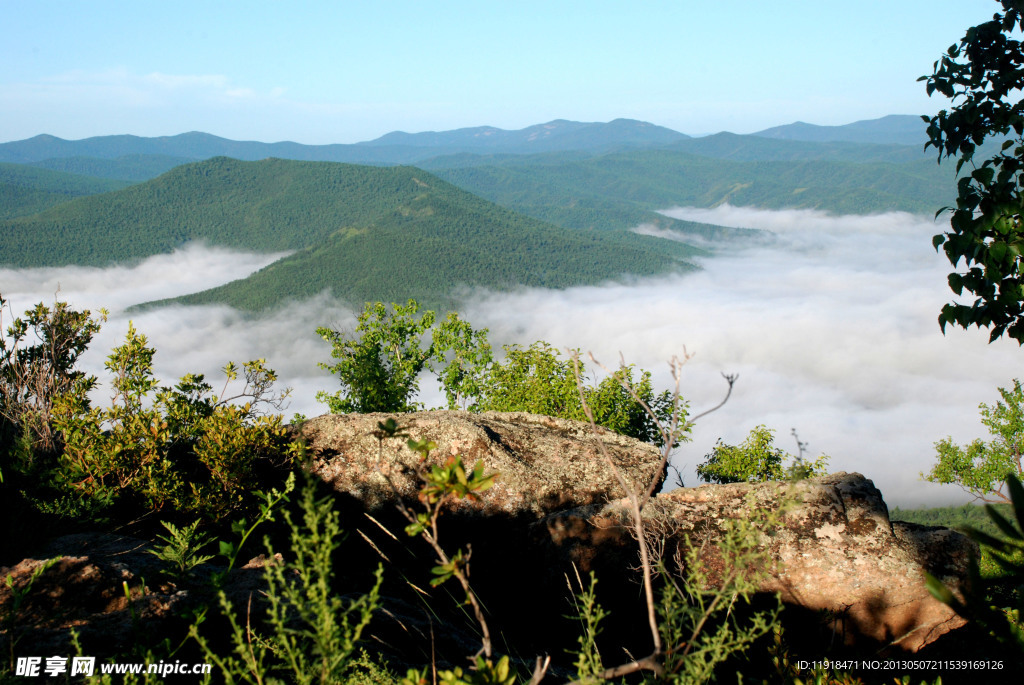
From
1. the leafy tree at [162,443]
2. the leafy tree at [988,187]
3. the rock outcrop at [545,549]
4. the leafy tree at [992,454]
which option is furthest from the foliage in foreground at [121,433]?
the leafy tree at [992,454]

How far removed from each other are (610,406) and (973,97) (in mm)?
19230

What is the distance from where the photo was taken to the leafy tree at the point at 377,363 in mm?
26625

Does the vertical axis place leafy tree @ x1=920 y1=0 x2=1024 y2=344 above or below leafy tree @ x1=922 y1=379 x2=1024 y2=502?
above

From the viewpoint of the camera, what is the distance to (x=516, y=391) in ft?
87.6

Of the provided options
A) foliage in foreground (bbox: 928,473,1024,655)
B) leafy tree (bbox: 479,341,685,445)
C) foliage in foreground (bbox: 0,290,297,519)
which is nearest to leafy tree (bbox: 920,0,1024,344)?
foliage in foreground (bbox: 928,473,1024,655)

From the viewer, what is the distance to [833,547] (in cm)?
881

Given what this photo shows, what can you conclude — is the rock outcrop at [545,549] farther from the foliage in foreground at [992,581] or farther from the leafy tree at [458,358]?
the leafy tree at [458,358]

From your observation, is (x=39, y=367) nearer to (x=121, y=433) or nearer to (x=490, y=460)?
(x=121, y=433)

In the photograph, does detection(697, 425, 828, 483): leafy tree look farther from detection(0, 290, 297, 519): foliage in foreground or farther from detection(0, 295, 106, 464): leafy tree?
detection(0, 295, 106, 464): leafy tree

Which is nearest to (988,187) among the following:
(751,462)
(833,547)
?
(833,547)

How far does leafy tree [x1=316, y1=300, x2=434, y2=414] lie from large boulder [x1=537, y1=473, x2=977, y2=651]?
52.9 ft

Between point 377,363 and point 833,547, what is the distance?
2145cm

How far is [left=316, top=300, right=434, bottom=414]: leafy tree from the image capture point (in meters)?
26.6

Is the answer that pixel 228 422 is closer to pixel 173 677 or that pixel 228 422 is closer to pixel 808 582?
pixel 173 677
